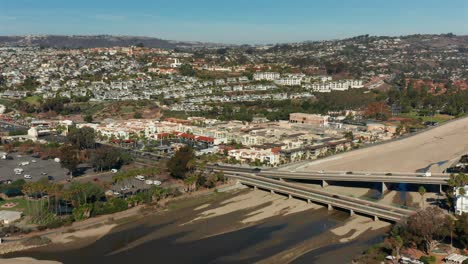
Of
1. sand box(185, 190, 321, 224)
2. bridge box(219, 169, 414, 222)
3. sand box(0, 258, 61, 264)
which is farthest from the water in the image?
bridge box(219, 169, 414, 222)

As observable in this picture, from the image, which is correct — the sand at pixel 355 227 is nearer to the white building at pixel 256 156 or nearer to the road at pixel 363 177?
the road at pixel 363 177

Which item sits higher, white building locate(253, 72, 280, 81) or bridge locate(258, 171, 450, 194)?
white building locate(253, 72, 280, 81)

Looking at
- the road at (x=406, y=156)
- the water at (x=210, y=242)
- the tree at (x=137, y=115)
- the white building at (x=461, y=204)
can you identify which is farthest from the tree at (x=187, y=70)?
the white building at (x=461, y=204)

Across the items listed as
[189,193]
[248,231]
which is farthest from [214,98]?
[248,231]

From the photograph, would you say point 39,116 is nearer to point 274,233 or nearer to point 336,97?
point 336,97

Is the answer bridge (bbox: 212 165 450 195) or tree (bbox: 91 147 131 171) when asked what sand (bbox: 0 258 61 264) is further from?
bridge (bbox: 212 165 450 195)

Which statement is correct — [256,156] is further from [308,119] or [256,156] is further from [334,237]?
[308,119]
